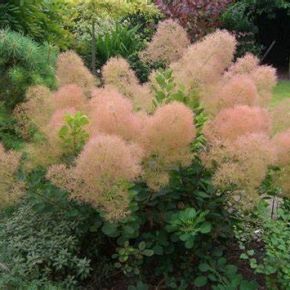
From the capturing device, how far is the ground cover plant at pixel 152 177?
80.5 inches

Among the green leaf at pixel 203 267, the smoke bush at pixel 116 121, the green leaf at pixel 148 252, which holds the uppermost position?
the smoke bush at pixel 116 121

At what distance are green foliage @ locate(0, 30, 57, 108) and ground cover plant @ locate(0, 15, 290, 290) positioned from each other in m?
0.90

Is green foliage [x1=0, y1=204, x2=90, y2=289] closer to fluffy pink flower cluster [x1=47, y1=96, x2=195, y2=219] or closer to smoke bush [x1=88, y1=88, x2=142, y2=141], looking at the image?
fluffy pink flower cluster [x1=47, y1=96, x2=195, y2=219]

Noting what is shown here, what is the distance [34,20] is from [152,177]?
14.3 ft

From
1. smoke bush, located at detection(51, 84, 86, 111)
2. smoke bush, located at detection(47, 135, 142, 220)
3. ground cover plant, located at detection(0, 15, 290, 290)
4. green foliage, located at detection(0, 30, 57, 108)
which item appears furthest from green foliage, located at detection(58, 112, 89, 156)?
green foliage, located at detection(0, 30, 57, 108)

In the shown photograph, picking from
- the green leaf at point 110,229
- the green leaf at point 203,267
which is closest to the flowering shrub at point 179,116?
the green leaf at point 110,229

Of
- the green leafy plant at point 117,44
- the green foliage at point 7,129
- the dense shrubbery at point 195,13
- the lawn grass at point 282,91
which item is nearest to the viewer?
the green foliage at point 7,129

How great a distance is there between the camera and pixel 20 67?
12.1 ft

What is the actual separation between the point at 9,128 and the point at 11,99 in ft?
0.65

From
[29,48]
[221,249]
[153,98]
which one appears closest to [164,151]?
[153,98]

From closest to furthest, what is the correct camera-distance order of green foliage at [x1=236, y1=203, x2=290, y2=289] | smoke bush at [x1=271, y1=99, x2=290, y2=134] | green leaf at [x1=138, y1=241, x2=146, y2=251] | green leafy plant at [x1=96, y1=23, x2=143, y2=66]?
green leaf at [x1=138, y1=241, x2=146, y2=251], green foliage at [x1=236, y1=203, x2=290, y2=289], smoke bush at [x1=271, y1=99, x2=290, y2=134], green leafy plant at [x1=96, y1=23, x2=143, y2=66]

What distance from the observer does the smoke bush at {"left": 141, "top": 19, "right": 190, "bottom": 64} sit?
2.73m

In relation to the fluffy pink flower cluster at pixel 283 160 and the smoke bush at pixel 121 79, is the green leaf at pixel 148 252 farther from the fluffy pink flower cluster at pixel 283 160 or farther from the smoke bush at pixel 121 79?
the smoke bush at pixel 121 79

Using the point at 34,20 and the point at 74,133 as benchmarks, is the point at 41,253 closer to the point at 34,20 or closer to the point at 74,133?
the point at 74,133
